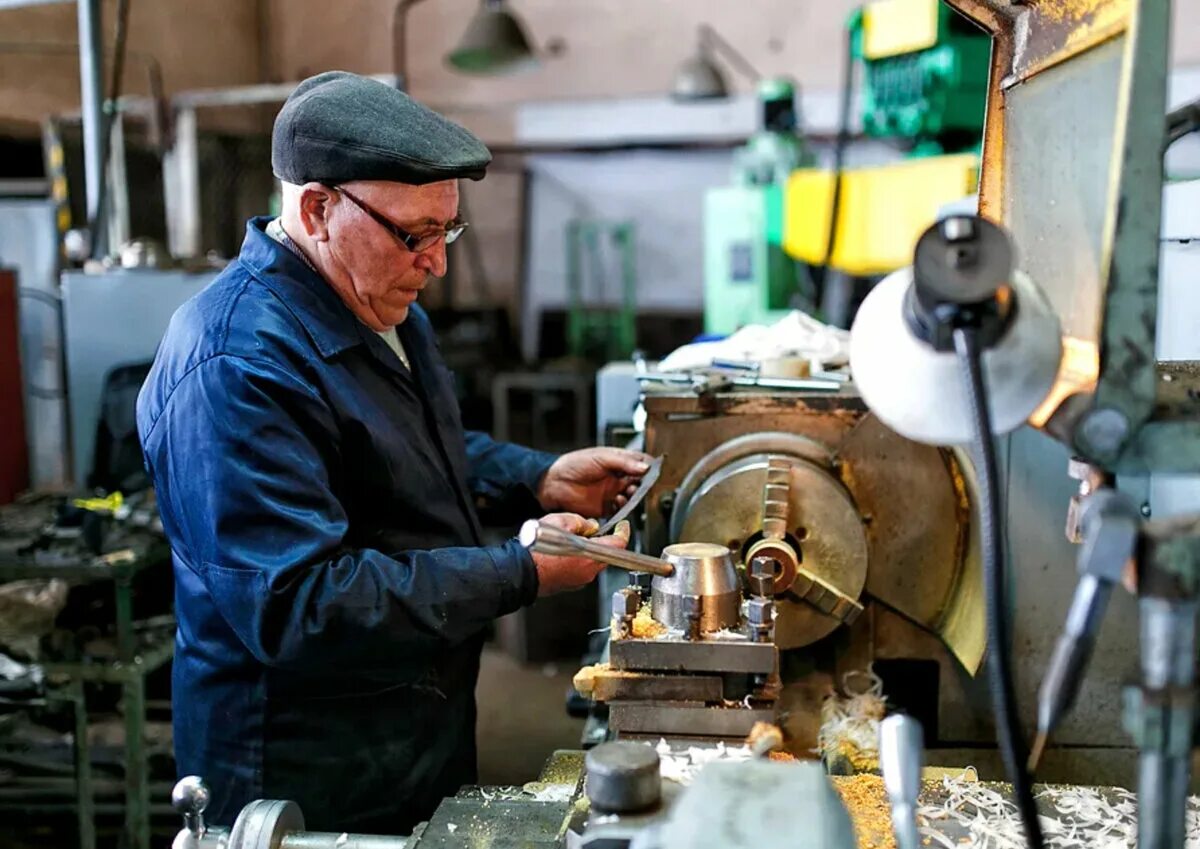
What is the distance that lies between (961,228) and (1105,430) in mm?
161

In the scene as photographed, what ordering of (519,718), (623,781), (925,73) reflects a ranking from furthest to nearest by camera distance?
1. (519,718)
2. (925,73)
3. (623,781)

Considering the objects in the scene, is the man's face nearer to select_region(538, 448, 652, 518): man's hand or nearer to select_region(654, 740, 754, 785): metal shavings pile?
select_region(538, 448, 652, 518): man's hand

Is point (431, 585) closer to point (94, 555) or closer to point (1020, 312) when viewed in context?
point (1020, 312)

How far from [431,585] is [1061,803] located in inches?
24.8


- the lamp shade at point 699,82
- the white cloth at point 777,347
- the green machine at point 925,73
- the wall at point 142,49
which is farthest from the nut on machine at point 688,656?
the lamp shade at point 699,82

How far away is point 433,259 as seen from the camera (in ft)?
4.35

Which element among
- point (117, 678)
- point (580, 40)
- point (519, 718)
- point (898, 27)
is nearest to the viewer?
point (117, 678)

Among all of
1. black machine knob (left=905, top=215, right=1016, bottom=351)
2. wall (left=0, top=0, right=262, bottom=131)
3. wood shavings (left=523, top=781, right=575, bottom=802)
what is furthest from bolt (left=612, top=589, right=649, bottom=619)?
wall (left=0, top=0, right=262, bottom=131)

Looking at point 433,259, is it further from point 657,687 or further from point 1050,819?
point 1050,819

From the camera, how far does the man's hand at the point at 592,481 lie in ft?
4.64

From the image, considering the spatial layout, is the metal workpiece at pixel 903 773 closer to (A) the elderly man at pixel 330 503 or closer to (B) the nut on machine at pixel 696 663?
(B) the nut on machine at pixel 696 663

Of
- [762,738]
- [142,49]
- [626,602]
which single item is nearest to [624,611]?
[626,602]

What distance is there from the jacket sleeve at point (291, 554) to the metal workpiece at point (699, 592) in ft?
0.78

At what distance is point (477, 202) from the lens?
22.9 ft
